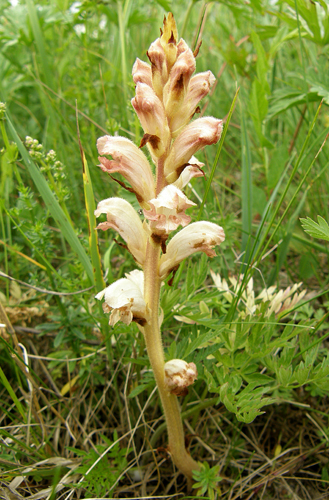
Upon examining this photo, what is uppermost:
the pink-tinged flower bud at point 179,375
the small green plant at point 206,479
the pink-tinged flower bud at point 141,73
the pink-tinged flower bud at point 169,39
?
the pink-tinged flower bud at point 169,39

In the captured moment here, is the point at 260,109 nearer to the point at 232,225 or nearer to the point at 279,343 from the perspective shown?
the point at 232,225

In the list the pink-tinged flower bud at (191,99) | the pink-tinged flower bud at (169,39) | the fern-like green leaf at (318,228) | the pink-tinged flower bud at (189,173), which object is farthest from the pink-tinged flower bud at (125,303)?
the pink-tinged flower bud at (169,39)

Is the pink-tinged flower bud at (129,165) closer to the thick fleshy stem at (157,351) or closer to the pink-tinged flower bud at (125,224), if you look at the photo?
the pink-tinged flower bud at (125,224)

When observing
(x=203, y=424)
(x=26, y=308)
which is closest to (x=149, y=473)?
(x=203, y=424)

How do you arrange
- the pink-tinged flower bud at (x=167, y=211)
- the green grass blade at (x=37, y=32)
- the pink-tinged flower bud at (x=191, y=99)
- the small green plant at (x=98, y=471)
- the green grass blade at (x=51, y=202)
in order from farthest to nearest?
the green grass blade at (x=37, y=32) → the green grass blade at (x=51, y=202) → the small green plant at (x=98, y=471) → the pink-tinged flower bud at (x=191, y=99) → the pink-tinged flower bud at (x=167, y=211)

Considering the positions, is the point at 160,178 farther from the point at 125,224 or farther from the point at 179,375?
the point at 179,375

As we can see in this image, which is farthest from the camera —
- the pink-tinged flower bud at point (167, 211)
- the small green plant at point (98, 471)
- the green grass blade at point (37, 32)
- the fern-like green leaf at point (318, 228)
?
the green grass blade at point (37, 32)

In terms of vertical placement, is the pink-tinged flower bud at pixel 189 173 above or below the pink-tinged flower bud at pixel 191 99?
below

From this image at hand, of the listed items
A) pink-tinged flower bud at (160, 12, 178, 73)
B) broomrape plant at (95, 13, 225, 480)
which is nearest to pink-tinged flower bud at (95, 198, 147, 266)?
broomrape plant at (95, 13, 225, 480)

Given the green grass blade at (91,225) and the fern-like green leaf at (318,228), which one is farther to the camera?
the green grass blade at (91,225)
